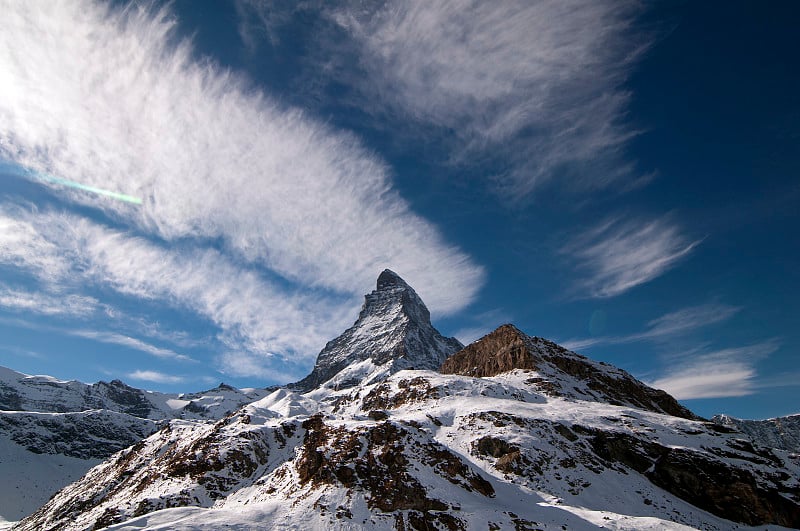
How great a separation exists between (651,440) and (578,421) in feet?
24.8

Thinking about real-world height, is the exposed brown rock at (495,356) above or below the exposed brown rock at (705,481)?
above

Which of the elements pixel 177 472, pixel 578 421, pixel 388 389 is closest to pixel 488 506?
pixel 578 421

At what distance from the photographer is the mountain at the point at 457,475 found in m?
29.4

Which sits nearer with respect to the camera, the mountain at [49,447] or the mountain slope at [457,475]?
the mountain slope at [457,475]

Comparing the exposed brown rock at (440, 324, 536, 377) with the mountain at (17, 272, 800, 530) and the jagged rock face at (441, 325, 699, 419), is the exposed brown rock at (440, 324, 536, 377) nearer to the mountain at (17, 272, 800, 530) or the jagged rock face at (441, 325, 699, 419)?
the jagged rock face at (441, 325, 699, 419)

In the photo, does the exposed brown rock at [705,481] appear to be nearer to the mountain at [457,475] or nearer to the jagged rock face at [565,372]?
the mountain at [457,475]

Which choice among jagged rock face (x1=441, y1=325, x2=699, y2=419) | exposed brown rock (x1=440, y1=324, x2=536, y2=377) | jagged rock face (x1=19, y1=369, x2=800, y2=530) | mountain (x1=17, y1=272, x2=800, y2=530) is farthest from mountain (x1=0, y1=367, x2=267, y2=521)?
jagged rock face (x1=441, y1=325, x2=699, y2=419)

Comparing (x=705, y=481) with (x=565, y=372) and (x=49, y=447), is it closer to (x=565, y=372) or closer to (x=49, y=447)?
(x=565, y=372)

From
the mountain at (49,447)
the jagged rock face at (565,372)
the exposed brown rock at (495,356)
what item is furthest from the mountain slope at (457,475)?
the mountain at (49,447)

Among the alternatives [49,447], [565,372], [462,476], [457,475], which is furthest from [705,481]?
[49,447]

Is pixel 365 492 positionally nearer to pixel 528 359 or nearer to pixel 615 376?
pixel 528 359

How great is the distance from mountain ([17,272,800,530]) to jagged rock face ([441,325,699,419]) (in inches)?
324

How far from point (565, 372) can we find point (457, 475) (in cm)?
4614

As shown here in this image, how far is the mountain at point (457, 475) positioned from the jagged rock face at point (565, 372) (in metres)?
8.23
